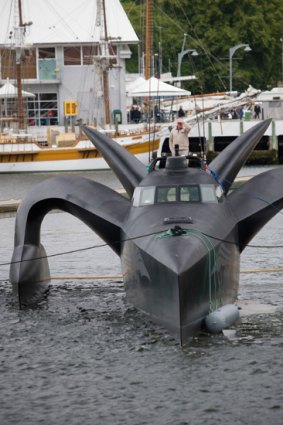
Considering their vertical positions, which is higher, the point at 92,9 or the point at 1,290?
the point at 92,9

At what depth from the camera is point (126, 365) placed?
22.4 meters

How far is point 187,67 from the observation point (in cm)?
13775

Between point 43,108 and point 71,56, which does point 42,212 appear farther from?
point 43,108

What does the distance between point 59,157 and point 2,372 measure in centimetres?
6929

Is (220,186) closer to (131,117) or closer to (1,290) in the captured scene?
(1,290)

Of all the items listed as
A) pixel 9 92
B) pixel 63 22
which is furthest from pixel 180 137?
pixel 63 22

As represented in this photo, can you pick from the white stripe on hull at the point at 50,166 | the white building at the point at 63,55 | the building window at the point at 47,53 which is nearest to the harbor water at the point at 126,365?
the white stripe on hull at the point at 50,166

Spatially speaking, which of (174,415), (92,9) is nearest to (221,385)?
(174,415)

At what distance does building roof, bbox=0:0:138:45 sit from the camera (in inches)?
3912

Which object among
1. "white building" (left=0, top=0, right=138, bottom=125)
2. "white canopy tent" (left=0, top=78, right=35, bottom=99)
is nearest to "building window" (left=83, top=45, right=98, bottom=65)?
"white building" (left=0, top=0, right=138, bottom=125)

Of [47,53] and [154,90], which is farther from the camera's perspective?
[47,53]

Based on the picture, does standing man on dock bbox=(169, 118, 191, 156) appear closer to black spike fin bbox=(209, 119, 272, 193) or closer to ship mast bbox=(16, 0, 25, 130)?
black spike fin bbox=(209, 119, 272, 193)

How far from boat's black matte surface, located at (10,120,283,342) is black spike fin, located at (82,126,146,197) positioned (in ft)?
0.08

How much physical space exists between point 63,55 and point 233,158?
237 feet
